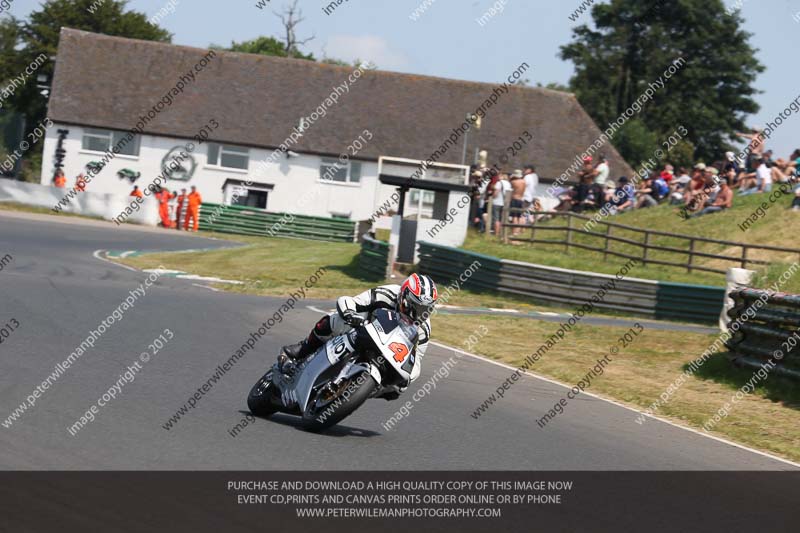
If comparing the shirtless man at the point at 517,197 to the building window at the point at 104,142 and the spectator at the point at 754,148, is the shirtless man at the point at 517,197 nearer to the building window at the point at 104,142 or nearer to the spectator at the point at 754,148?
the spectator at the point at 754,148

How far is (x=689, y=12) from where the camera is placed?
67.8 metres

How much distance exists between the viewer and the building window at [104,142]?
50.4 metres

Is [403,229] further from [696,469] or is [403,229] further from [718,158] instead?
[718,158]

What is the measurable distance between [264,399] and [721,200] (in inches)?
826

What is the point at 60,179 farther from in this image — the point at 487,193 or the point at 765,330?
the point at 765,330

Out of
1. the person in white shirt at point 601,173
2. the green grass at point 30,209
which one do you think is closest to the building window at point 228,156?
the green grass at point 30,209

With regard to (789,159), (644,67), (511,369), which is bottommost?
(511,369)

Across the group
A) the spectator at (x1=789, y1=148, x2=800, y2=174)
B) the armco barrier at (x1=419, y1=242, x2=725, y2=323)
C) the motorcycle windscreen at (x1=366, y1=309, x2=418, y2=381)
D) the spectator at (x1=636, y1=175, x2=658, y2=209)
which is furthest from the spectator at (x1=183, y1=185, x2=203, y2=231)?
the motorcycle windscreen at (x1=366, y1=309, x2=418, y2=381)

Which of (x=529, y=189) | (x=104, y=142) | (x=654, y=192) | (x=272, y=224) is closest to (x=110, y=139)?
(x=104, y=142)

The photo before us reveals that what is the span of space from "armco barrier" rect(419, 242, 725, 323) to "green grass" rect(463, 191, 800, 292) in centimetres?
217

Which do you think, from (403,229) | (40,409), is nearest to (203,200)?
(403,229)

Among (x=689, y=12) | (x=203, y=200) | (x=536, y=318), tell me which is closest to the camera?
(x=536, y=318)
